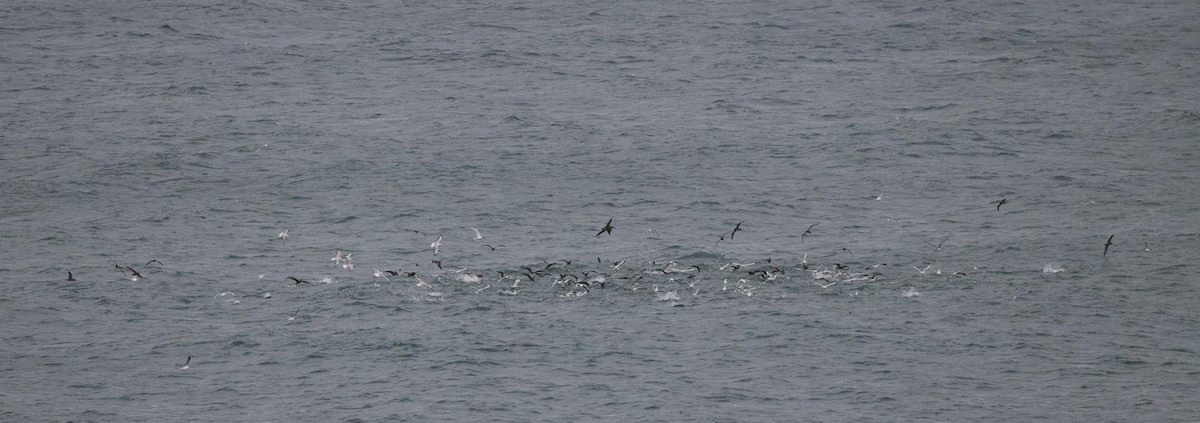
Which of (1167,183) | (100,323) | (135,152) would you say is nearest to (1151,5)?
(1167,183)

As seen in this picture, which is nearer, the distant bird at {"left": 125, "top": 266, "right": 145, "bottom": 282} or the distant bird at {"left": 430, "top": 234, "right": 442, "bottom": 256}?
the distant bird at {"left": 125, "top": 266, "right": 145, "bottom": 282}

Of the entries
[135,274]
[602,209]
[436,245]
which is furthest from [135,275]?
[602,209]

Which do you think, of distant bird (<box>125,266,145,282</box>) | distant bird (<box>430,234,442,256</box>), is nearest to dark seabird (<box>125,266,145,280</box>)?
distant bird (<box>125,266,145,282</box>)

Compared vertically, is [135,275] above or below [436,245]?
above

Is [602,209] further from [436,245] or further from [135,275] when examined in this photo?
[135,275]

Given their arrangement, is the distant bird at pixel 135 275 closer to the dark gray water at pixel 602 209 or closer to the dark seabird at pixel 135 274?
the dark seabird at pixel 135 274

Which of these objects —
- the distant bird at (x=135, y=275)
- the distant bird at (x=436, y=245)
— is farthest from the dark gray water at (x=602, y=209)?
the distant bird at (x=436, y=245)

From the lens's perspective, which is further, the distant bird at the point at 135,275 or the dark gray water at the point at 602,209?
the distant bird at the point at 135,275

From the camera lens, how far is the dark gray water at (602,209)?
2073 inches

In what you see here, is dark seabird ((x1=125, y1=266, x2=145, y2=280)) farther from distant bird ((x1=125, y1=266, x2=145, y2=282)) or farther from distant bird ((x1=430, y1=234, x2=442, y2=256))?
distant bird ((x1=430, y1=234, x2=442, y2=256))

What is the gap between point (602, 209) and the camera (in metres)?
72.6

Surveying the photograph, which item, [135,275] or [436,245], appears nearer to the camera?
[135,275]

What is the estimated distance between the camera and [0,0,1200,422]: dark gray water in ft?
Answer: 173

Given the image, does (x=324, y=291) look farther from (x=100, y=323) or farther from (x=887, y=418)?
(x=887, y=418)
